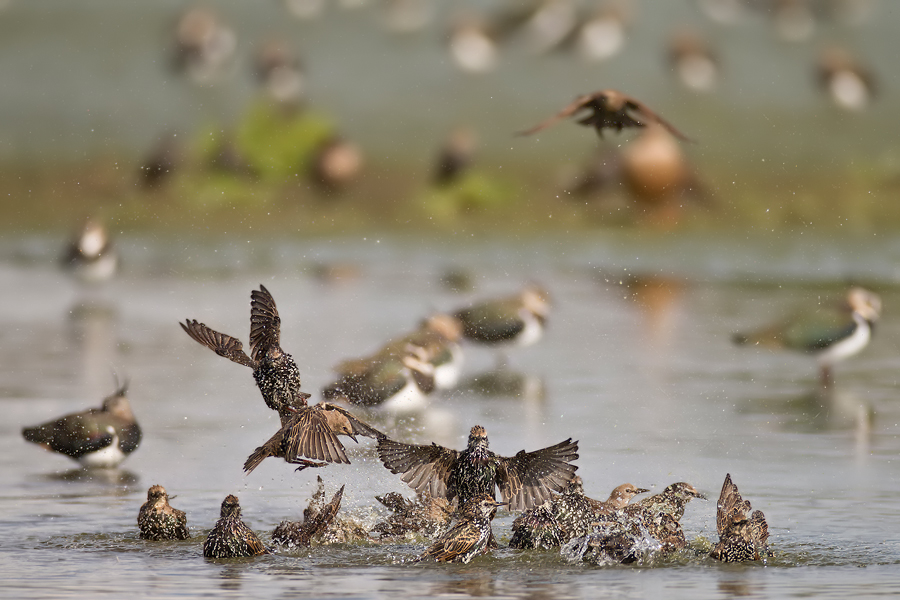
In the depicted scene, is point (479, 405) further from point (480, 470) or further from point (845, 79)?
point (845, 79)

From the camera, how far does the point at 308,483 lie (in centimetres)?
846

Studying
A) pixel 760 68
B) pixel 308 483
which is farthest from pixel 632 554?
pixel 760 68

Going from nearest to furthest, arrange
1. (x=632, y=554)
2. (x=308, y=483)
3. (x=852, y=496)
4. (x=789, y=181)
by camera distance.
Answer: (x=632, y=554) → (x=852, y=496) → (x=308, y=483) → (x=789, y=181)

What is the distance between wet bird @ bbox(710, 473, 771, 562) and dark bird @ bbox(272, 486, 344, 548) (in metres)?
1.71

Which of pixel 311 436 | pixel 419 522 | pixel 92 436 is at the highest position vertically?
pixel 92 436

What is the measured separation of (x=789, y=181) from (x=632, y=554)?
12.8 meters

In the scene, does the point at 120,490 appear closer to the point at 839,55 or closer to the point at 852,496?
the point at 852,496

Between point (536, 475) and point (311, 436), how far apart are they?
1020mm

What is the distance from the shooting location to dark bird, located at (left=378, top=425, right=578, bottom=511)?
6930mm

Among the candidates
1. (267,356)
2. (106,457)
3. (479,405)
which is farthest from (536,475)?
(479,405)

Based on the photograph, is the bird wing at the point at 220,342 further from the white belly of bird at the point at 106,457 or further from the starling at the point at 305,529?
the white belly of bird at the point at 106,457

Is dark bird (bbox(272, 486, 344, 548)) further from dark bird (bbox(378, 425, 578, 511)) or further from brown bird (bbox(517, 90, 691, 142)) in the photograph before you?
brown bird (bbox(517, 90, 691, 142))

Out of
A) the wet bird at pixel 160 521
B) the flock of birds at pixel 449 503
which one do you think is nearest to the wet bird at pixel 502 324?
the flock of birds at pixel 449 503

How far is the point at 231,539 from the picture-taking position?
668 centimetres
